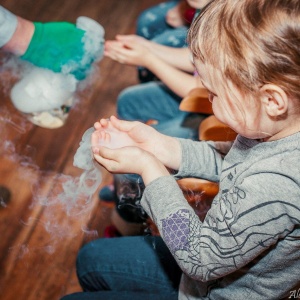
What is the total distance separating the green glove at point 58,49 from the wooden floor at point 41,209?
152mm

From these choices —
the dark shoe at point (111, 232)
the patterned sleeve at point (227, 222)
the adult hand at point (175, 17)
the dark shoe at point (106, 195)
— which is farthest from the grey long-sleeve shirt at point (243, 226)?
the adult hand at point (175, 17)

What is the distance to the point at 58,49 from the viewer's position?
38.8 inches

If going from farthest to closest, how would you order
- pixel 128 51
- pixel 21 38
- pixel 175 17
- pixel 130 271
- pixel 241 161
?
pixel 175 17 < pixel 128 51 < pixel 21 38 < pixel 130 271 < pixel 241 161

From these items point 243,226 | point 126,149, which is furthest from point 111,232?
point 243,226

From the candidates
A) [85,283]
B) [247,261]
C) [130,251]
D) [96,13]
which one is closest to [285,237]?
[247,261]

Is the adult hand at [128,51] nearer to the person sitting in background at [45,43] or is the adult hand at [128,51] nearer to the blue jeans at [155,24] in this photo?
the person sitting in background at [45,43]

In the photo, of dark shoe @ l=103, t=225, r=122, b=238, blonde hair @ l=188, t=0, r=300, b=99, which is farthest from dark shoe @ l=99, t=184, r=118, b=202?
blonde hair @ l=188, t=0, r=300, b=99

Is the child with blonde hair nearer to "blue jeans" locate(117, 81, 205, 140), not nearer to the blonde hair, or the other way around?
the blonde hair

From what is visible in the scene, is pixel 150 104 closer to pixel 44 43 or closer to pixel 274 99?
pixel 44 43

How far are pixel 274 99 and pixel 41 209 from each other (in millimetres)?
891

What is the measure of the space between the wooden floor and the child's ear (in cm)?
57

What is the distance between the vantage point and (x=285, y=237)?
0.57 metres

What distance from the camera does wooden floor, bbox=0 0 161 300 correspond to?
3.67 feet

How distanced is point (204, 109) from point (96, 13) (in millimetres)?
1263
